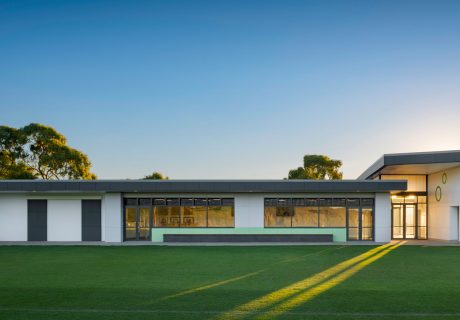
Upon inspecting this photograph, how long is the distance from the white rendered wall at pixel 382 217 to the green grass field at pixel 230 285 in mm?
5053

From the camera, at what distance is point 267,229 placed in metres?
24.6

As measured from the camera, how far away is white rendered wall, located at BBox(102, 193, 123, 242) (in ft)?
79.5

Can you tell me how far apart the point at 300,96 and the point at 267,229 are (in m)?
10.7

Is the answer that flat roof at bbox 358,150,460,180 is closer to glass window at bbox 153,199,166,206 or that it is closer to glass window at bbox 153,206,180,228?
glass window at bbox 153,206,180,228

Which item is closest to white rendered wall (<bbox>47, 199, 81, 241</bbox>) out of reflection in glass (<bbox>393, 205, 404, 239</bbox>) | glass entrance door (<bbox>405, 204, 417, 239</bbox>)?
reflection in glass (<bbox>393, 205, 404, 239</bbox>)

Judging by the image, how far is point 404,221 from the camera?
1080 inches

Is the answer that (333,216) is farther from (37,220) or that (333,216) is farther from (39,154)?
(39,154)

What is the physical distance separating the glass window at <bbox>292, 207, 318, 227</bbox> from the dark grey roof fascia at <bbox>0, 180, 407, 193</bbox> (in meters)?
1.56

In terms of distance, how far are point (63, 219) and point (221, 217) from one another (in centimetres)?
919

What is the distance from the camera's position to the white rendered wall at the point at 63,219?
24656mm

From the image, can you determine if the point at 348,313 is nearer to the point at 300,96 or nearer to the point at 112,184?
the point at 112,184

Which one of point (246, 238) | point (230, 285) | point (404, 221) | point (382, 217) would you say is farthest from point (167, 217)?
point (404, 221)

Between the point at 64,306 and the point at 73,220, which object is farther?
the point at 73,220

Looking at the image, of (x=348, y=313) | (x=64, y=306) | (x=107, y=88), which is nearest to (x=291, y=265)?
(x=348, y=313)
